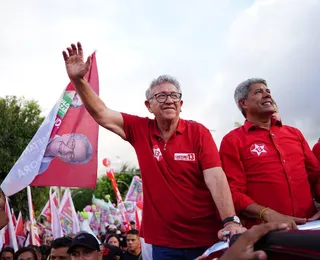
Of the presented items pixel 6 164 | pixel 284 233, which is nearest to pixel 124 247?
pixel 284 233

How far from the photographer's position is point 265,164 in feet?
11.8

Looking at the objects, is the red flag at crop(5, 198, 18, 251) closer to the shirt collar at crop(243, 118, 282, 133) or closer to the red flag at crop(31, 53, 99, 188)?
the red flag at crop(31, 53, 99, 188)

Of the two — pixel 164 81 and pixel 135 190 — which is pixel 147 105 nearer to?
pixel 164 81

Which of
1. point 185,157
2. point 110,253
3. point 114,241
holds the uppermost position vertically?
point 185,157

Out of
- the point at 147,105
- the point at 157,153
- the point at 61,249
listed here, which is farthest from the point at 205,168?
the point at 61,249

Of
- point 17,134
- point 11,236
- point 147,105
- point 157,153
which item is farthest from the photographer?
point 17,134

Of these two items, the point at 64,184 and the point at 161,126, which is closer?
the point at 161,126

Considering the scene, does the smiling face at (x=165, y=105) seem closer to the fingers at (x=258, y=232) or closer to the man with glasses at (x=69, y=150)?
the fingers at (x=258, y=232)

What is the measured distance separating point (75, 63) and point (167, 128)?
875 millimetres

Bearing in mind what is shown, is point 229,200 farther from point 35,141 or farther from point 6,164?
point 6,164

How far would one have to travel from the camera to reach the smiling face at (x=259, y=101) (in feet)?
12.5

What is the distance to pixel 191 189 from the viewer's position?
3.45m

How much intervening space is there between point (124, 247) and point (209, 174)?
7.27 meters

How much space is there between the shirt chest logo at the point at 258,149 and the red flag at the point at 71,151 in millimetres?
2908
